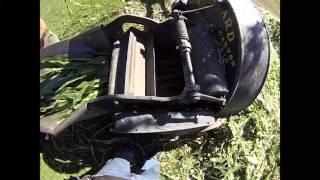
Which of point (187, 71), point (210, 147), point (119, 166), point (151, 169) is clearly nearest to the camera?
point (187, 71)

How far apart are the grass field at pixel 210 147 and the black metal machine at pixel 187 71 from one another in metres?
0.33

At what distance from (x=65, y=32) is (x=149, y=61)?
99 cm

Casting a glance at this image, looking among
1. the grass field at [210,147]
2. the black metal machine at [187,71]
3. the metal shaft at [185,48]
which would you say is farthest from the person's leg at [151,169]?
the metal shaft at [185,48]

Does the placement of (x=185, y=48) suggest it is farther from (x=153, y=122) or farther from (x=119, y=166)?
(x=119, y=166)

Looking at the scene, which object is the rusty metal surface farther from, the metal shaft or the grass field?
the grass field

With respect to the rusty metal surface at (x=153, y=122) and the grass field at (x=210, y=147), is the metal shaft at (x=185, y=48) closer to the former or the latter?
the rusty metal surface at (x=153, y=122)

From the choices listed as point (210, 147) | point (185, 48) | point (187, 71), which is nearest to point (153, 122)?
point (187, 71)

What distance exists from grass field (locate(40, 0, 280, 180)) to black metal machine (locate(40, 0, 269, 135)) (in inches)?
12.9

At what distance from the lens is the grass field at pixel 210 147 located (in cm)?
349

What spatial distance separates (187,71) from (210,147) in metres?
0.85

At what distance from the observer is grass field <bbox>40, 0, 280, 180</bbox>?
3.49m

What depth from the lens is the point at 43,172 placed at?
3428 millimetres

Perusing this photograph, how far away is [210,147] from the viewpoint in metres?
3.71
